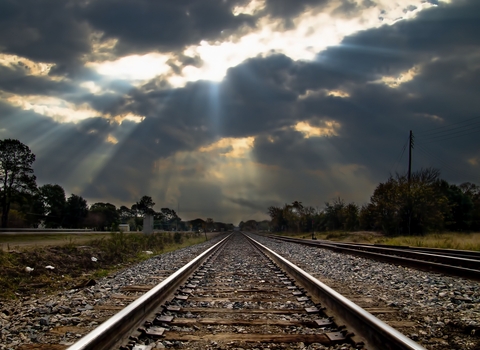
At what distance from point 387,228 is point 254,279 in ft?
139

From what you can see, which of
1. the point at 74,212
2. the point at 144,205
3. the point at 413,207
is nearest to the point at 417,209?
the point at 413,207

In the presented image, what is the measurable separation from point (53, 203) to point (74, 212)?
15.3 feet

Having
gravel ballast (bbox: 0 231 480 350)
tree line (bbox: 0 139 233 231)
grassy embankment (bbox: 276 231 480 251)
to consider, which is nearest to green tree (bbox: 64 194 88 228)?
tree line (bbox: 0 139 233 231)

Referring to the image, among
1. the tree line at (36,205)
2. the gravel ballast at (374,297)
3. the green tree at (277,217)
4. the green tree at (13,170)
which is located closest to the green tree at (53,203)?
the tree line at (36,205)

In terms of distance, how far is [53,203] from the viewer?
83250 mm

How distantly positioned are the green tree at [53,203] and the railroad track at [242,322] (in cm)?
8504

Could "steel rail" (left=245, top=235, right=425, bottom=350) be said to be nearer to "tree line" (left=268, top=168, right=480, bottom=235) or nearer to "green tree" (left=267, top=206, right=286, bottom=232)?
"tree line" (left=268, top=168, right=480, bottom=235)

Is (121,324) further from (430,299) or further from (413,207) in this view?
(413,207)

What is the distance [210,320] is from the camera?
424 cm

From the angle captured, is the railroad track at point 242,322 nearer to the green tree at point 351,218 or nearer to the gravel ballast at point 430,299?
the gravel ballast at point 430,299

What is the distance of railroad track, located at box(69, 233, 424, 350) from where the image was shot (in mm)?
3229

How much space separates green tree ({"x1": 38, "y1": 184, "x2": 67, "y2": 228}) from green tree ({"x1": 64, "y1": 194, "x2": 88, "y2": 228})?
0.99 metres

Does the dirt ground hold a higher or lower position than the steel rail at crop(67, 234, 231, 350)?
lower

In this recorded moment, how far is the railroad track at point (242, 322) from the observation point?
3.23 m
